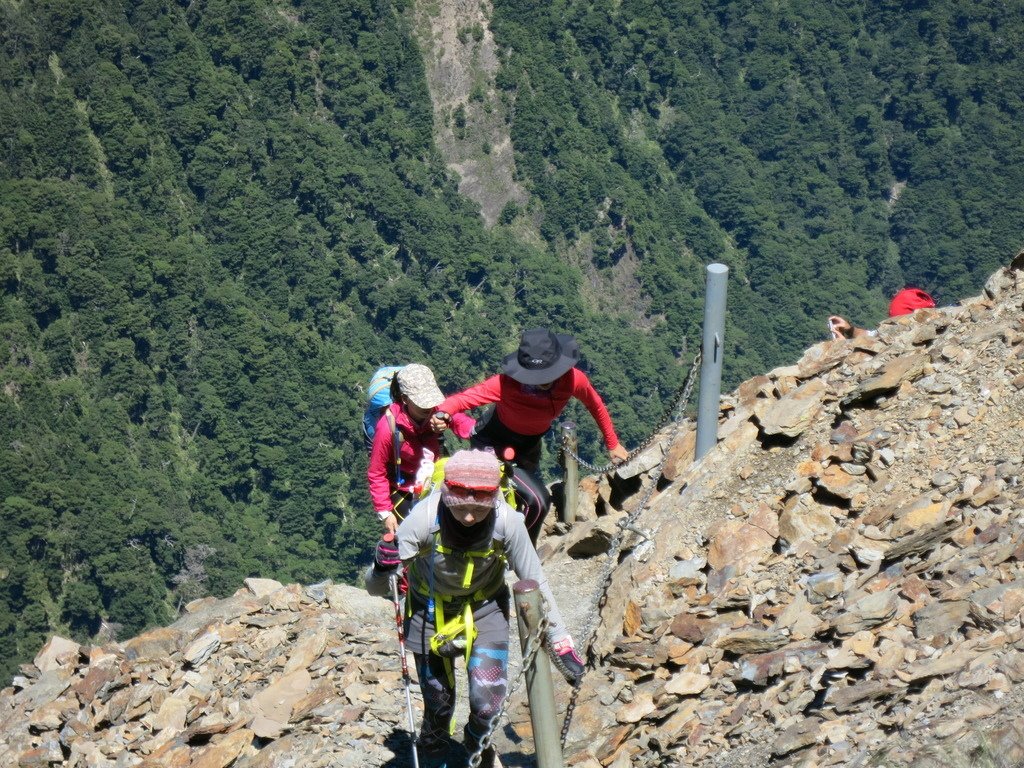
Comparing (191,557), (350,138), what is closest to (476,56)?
(350,138)

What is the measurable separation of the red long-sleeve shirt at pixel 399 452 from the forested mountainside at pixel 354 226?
92584mm

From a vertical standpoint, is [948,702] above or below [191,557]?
above

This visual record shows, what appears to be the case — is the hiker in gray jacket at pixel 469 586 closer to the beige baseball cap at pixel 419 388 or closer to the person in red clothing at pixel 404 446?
the person in red clothing at pixel 404 446

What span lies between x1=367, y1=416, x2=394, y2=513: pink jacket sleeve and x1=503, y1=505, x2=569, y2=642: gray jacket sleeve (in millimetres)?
2305

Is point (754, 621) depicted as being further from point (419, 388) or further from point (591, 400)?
point (419, 388)

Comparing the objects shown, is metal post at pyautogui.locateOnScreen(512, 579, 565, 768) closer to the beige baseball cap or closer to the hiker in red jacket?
the beige baseball cap

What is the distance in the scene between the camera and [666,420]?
14156mm

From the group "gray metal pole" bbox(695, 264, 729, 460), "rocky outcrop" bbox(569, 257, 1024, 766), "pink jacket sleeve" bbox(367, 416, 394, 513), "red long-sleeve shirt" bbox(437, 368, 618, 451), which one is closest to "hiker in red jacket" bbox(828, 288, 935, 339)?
"rocky outcrop" bbox(569, 257, 1024, 766)

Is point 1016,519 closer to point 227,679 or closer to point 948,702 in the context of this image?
point 948,702

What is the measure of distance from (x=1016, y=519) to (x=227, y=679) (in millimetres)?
6583

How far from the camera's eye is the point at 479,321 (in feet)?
480

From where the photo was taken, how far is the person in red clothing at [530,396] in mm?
10125

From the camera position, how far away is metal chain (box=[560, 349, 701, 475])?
41.2 ft

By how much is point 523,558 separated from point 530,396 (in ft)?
10.4
